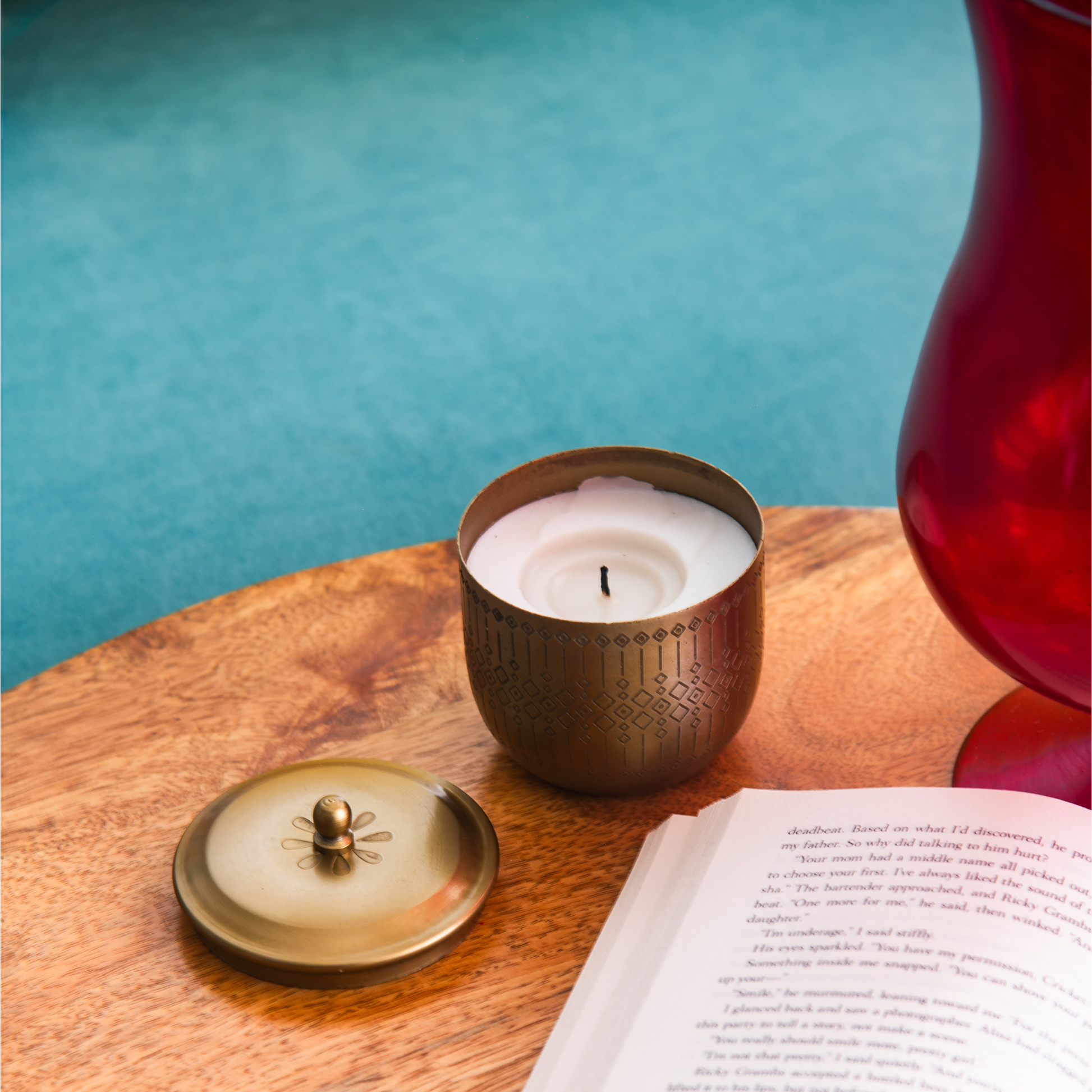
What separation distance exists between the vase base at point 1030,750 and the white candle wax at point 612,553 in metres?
0.11

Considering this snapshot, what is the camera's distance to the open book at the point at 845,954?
311 millimetres

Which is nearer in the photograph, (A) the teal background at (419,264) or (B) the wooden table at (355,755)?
(B) the wooden table at (355,755)

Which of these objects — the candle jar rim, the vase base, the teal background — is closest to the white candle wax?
the candle jar rim

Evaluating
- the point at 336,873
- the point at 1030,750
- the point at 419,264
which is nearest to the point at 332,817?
the point at 336,873

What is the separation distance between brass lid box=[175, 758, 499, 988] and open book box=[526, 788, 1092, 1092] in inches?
1.8

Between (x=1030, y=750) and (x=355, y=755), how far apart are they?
227 millimetres

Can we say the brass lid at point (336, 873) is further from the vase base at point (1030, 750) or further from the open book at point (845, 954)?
the vase base at point (1030, 750)

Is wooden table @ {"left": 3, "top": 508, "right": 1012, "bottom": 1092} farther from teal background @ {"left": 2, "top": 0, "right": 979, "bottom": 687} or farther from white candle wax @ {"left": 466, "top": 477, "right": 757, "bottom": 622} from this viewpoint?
teal background @ {"left": 2, "top": 0, "right": 979, "bottom": 687}

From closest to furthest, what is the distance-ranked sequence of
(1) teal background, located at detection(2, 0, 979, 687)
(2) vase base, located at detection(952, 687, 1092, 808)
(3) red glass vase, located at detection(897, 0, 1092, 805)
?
(3) red glass vase, located at detection(897, 0, 1092, 805), (2) vase base, located at detection(952, 687, 1092, 808), (1) teal background, located at detection(2, 0, 979, 687)

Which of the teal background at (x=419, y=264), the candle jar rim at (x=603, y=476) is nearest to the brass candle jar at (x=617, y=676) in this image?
the candle jar rim at (x=603, y=476)

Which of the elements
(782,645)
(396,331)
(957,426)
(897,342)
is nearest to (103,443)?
(396,331)

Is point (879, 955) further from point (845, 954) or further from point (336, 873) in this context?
point (336, 873)

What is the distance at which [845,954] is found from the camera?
341 millimetres

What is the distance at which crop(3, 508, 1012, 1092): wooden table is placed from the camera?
34cm
